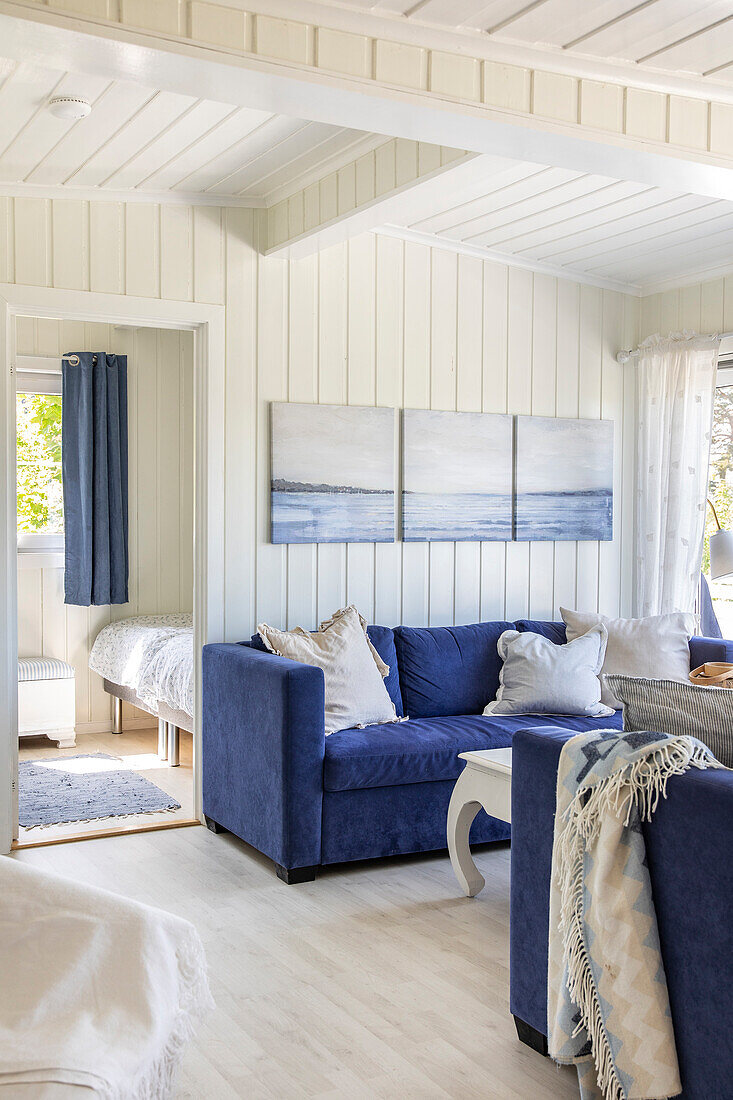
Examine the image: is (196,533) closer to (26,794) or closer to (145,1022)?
(26,794)

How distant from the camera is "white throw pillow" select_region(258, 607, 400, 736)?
13.2ft

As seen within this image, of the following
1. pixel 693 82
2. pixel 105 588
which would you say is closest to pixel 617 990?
pixel 693 82

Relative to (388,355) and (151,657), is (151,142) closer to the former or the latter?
(388,355)

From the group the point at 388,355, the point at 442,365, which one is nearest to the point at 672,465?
the point at 442,365

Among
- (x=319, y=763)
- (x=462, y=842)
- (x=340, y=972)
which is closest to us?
(x=340, y=972)

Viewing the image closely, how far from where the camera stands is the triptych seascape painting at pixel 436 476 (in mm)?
4551

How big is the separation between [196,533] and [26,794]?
5.19 ft

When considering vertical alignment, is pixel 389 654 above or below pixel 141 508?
below

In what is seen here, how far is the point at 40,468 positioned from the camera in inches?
253

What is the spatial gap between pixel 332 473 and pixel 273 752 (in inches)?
56.1

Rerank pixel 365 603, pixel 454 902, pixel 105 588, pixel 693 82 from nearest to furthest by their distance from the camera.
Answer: pixel 693 82 < pixel 454 902 < pixel 365 603 < pixel 105 588

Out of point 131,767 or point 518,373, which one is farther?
point 131,767

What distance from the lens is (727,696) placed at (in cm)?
218

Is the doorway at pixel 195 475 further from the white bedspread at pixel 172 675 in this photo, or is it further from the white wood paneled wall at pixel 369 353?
the white bedspread at pixel 172 675
